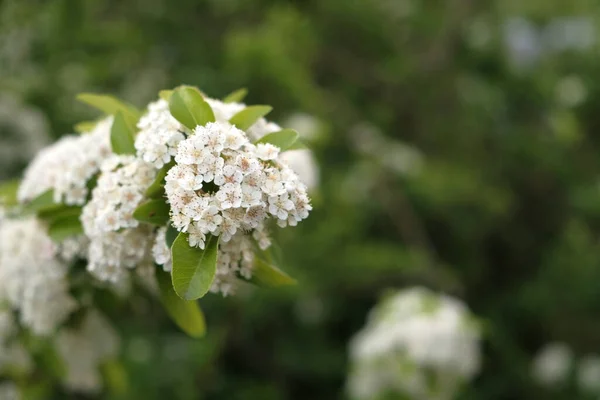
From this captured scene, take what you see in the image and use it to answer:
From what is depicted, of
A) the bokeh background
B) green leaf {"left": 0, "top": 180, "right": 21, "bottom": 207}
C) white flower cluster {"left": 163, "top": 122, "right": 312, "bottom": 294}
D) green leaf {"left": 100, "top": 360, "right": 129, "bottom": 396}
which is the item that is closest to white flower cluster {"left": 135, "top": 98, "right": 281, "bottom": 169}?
white flower cluster {"left": 163, "top": 122, "right": 312, "bottom": 294}

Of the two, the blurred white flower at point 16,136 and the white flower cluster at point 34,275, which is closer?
the white flower cluster at point 34,275

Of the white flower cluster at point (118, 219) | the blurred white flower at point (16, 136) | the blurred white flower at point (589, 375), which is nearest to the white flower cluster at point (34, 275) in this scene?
the white flower cluster at point (118, 219)

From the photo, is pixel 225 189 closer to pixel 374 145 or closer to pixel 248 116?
pixel 248 116

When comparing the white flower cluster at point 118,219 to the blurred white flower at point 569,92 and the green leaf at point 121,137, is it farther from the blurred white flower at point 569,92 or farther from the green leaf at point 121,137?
the blurred white flower at point 569,92

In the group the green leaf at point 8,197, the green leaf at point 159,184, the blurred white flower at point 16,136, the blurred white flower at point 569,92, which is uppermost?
the blurred white flower at point 569,92

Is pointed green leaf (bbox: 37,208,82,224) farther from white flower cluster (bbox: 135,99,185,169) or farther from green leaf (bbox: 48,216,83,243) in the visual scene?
white flower cluster (bbox: 135,99,185,169)

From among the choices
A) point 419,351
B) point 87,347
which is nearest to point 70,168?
point 87,347

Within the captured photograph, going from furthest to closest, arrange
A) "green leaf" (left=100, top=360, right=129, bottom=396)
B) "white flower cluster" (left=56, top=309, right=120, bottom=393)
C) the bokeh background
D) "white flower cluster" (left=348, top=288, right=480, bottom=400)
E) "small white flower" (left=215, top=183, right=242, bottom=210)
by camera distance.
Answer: the bokeh background → "white flower cluster" (left=348, top=288, right=480, bottom=400) → "green leaf" (left=100, top=360, right=129, bottom=396) → "white flower cluster" (left=56, top=309, right=120, bottom=393) → "small white flower" (left=215, top=183, right=242, bottom=210)
